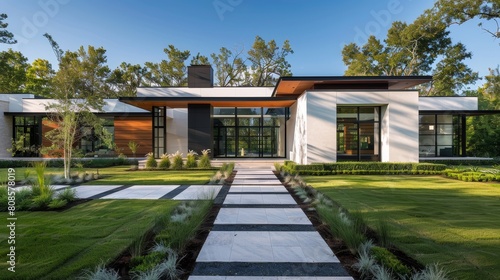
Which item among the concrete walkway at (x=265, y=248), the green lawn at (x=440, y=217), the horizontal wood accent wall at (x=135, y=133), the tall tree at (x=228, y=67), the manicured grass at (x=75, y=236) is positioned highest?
the tall tree at (x=228, y=67)

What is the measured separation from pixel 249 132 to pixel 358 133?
9925 millimetres

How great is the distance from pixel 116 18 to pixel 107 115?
14850 mm

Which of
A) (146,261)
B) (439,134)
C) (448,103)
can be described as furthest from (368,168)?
(448,103)

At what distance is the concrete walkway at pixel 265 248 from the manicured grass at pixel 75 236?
1.45 meters

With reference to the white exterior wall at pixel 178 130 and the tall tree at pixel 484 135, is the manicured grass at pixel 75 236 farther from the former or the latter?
the tall tree at pixel 484 135

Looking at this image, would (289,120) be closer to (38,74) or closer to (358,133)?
(358,133)

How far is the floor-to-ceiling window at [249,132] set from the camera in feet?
75.3

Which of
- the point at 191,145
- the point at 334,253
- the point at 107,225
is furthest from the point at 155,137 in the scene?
the point at 334,253

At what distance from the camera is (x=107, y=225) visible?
5242mm

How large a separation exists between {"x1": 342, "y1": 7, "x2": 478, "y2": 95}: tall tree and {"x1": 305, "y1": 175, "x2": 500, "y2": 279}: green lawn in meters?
24.9

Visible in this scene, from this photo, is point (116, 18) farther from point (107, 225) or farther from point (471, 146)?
point (471, 146)

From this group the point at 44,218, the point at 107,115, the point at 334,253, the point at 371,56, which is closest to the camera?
the point at 334,253

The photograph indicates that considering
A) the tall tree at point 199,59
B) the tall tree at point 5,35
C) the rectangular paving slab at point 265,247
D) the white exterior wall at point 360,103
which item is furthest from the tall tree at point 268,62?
the rectangular paving slab at point 265,247

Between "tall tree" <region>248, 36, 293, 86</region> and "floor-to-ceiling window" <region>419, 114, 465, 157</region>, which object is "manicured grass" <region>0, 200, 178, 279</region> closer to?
"floor-to-ceiling window" <region>419, 114, 465, 157</region>
